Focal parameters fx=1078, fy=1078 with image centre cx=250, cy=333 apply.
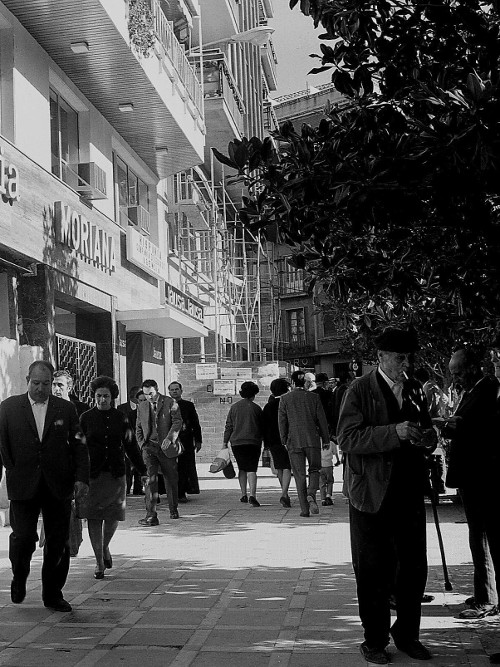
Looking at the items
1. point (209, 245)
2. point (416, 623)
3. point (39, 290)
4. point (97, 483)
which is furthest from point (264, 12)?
point (416, 623)

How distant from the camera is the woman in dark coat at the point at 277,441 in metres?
14.7

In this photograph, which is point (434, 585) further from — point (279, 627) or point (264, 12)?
point (264, 12)

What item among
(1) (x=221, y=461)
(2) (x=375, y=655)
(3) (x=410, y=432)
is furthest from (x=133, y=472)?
(3) (x=410, y=432)

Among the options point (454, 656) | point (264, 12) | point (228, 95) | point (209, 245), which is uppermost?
point (264, 12)

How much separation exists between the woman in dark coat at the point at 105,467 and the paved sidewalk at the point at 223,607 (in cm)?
36

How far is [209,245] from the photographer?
30125 mm

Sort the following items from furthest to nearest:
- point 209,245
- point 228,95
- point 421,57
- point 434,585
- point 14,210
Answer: point 209,245 → point 228,95 → point 14,210 → point 434,585 → point 421,57

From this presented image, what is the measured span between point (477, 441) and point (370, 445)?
1044mm

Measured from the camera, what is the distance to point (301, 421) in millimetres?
13633

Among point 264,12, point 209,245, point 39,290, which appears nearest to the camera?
point 39,290

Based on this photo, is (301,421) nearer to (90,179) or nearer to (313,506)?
(313,506)

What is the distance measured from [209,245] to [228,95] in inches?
A: 188

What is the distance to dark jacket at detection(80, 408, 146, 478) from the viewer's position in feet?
29.1

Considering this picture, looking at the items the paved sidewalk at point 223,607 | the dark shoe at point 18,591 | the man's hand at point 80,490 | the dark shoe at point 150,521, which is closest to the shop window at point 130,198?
the dark shoe at point 150,521
